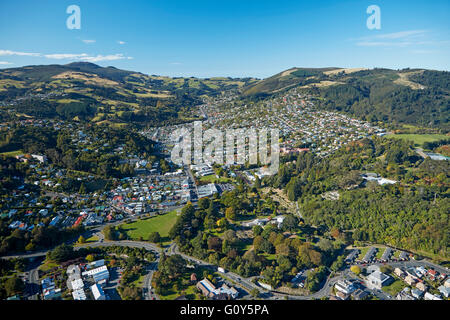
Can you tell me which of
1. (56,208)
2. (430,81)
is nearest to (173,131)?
(56,208)

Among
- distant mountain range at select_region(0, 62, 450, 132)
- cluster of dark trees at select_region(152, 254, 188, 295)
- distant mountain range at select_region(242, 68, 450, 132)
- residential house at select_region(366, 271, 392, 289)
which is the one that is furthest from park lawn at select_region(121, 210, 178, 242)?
distant mountain range at select_region(242, 68, 450, 132)

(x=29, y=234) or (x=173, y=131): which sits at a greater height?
(x=173, y=131)

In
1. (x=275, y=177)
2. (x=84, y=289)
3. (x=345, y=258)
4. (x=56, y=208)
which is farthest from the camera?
(x=275, y=177)

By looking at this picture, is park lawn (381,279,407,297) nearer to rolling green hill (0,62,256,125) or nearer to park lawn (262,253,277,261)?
park lawn (262,253,277,261)

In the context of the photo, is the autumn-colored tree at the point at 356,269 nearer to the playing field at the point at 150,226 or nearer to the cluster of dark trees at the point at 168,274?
the cluster of dark trees at the point at 168,274

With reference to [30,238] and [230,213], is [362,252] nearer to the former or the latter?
[230,213]

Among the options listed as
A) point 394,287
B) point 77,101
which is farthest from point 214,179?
point 77,101
